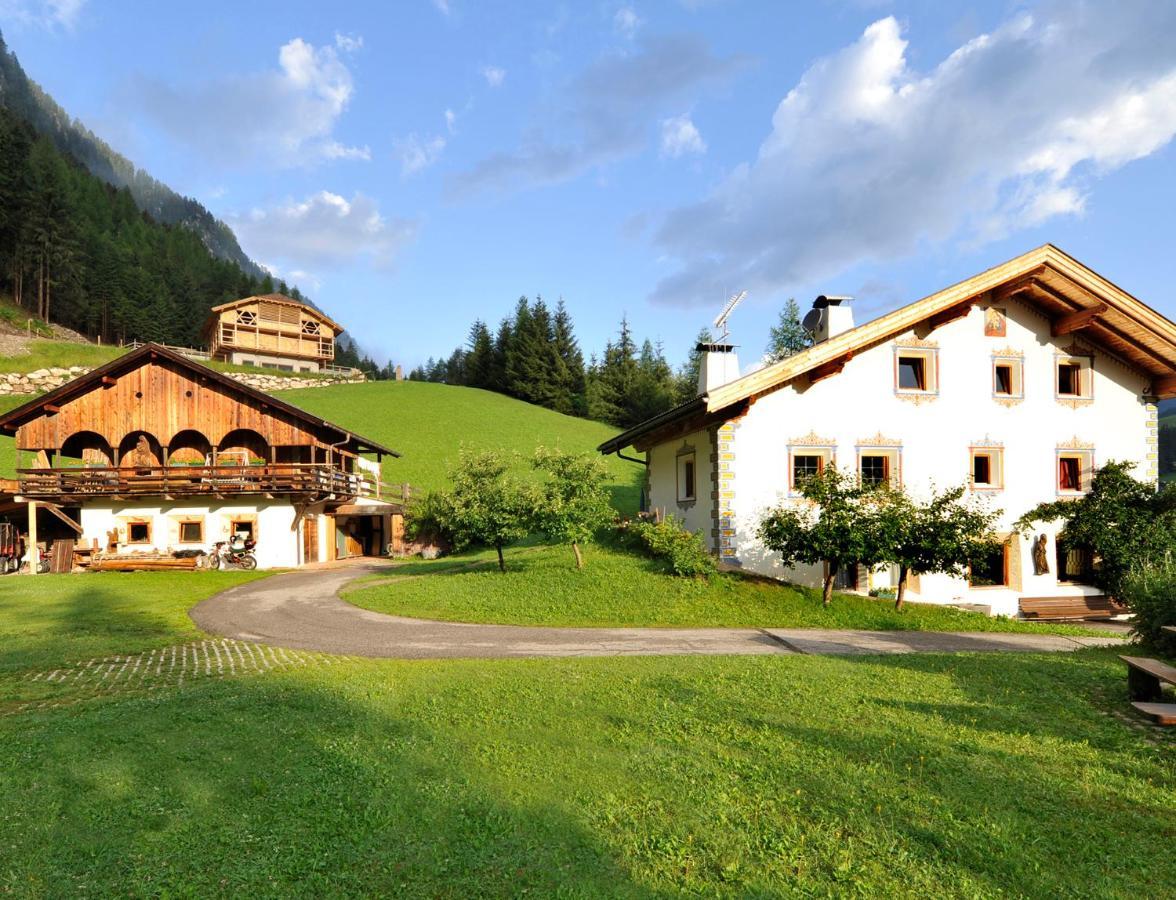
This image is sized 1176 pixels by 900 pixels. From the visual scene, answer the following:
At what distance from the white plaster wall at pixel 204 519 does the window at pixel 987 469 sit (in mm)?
27598

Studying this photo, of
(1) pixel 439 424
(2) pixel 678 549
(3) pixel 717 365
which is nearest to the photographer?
(2) pixel 678 549

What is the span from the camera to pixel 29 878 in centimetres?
406

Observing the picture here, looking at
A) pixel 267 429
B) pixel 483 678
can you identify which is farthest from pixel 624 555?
pixel 267 429

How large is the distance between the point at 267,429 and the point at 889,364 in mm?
26943

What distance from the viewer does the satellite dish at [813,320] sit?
22241mm

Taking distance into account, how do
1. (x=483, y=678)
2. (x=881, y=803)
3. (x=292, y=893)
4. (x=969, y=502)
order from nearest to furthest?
(x=292, y=893) < (x=881, y=803) < (x=483, y=678) < (x=969, y=502)

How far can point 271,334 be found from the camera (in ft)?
251

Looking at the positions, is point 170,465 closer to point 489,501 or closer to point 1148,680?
point 489,501

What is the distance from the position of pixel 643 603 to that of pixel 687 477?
663 cm

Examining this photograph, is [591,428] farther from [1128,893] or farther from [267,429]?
[1128,893]

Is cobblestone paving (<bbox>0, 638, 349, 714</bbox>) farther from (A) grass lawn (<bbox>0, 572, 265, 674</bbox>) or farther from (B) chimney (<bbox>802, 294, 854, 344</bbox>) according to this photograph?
(B) chimney (<bbox>802, 294, 854, 344</bbox>)

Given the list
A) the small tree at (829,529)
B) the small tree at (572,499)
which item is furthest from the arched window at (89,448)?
the small tree at (829,529)

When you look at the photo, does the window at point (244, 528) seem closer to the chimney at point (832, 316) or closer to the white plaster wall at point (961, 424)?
the white plaster wall at point (961, 424)

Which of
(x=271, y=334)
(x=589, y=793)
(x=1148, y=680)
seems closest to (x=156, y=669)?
(x=589, y=793)
